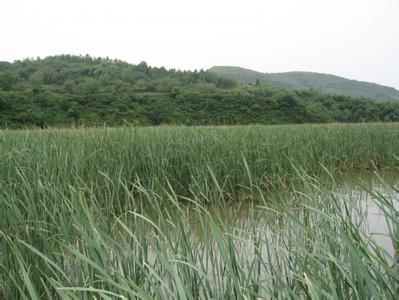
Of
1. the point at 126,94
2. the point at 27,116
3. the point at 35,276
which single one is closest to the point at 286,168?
the point at 35,276

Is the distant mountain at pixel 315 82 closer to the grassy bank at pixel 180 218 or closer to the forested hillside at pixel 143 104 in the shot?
the forested hillside at pixel 143 104

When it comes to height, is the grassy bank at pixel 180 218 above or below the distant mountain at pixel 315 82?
below

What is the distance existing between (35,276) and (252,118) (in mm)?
30623

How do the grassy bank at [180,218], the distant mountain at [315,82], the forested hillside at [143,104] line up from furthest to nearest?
1. the distant mountain at [315,82]
2. the forested hillside at [143,104]
3. the grassy bank at [180,218]

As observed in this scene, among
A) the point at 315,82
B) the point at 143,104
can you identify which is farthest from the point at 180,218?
the point at 315,82

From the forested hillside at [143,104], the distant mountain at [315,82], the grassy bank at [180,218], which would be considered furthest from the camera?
the distant mountain at [315,82]

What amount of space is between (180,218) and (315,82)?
12571 cm

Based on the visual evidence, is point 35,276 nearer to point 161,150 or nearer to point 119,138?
point 161,150

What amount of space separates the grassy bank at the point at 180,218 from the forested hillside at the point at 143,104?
16.8 meters

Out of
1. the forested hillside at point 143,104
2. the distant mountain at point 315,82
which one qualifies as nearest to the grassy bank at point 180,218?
the forested hillside at point 143,104

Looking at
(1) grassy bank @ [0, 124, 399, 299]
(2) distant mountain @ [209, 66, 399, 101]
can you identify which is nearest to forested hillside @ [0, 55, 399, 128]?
(1) grassy bank @ [0, 124, 399, 299]

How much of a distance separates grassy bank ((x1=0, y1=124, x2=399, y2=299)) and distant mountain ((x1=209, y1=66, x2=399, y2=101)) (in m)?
92.5

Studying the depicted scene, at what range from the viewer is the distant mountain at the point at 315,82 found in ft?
331

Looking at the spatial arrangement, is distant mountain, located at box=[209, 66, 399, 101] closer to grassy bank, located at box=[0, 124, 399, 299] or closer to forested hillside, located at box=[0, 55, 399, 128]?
forested hillside, located at box=[0, 55, 399, 128]
